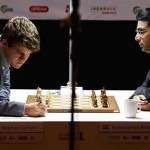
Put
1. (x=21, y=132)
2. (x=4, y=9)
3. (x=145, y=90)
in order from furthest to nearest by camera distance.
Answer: (x=4, y=9) < (x=145, y=90) < (x=21, y=132)

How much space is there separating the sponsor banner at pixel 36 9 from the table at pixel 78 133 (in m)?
2.36

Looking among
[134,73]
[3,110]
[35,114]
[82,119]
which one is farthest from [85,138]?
[134,73]

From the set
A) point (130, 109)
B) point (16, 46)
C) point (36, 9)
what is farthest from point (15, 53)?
point (36, 9)

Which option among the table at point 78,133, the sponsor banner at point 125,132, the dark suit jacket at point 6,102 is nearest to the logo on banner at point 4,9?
the dark suit jacket at point 6,102

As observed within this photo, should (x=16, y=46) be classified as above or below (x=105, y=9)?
below

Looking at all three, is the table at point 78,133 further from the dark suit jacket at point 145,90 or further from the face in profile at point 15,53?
the dark suit jacket at point 145,90

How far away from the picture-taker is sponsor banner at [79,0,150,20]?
4293 mm

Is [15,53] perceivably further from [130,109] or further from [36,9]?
[36,9]

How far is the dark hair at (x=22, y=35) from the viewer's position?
7.57 feet

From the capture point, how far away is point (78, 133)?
82.4 inches

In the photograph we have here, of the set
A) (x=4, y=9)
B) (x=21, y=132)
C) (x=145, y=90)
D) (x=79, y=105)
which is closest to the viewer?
(x=21, y=132)

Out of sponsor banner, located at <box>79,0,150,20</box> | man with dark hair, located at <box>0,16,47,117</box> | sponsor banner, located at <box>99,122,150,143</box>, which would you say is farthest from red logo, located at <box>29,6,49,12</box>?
sponsor banner, located at <box>99,122,150,143</box>

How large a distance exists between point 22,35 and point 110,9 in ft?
7.08

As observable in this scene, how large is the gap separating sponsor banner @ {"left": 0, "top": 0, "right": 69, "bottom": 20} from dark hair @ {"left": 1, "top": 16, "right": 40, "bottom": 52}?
1926 millimetres
